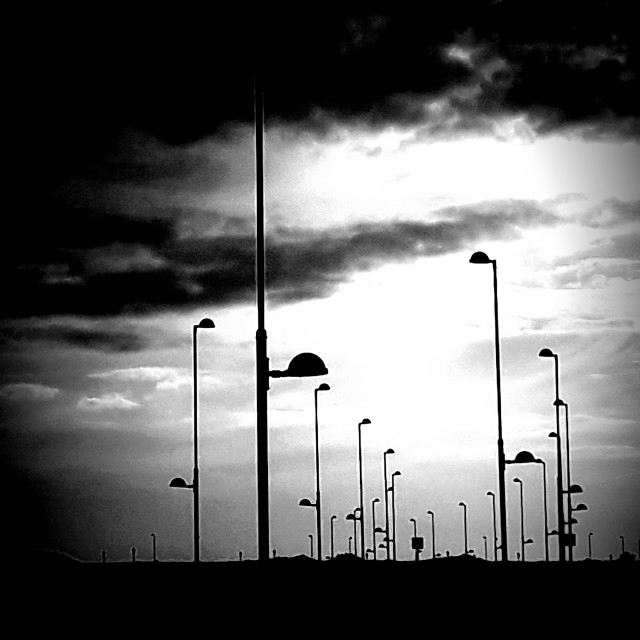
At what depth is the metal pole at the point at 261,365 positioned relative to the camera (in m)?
20.8

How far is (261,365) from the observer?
71.4ft

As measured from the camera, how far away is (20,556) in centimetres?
5156

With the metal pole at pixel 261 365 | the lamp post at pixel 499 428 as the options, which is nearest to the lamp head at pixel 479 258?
the lamp post at pixel 499 428

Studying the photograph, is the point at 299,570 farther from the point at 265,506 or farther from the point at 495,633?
the point at 265,506

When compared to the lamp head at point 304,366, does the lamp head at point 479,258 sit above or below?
above

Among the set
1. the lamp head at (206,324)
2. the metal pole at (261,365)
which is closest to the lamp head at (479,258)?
the lamp head at (206,324)

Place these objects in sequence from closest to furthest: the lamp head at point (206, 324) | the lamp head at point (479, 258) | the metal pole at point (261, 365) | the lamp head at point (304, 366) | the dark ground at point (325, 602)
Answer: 1. the metal pole at point (261, 365)
2. the lamp head at point (304, 366)
3. the dark ground at point (325, 602)
4. the lamp head at point (479, 258)
5. the lamp head at point (206, 324)

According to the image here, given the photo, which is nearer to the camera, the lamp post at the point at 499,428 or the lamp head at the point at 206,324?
the lamp post at the point at 499,428

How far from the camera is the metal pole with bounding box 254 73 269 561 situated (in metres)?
20.8

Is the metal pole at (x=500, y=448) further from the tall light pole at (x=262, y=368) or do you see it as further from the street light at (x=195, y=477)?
the tall light pole at (x=262, y=368)

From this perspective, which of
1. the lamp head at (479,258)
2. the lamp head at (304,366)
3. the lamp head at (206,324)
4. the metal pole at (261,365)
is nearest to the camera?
the metal pole at (261,365)

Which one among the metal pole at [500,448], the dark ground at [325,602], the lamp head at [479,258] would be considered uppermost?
the lamp head at [479,258]

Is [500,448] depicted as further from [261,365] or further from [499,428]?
[261,365]

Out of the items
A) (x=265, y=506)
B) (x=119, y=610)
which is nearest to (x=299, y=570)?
(x=119, y=610)
